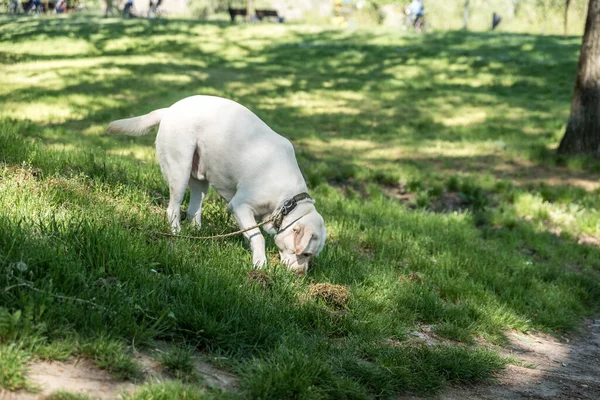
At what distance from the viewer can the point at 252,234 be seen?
5.11 meters

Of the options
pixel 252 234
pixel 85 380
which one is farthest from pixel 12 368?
pixel 252 234

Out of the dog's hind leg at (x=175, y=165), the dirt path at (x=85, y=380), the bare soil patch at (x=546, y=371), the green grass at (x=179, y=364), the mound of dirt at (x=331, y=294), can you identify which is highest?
the dog's hind leg at (x=175, y=165)

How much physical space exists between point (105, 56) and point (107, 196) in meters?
16.0

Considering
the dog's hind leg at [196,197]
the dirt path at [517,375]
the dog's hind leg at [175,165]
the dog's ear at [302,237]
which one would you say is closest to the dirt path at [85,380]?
the dirt path at [517,375]

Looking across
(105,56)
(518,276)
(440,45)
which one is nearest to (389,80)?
(440,45)

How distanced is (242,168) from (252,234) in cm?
56

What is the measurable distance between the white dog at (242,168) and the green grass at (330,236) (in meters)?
0.33

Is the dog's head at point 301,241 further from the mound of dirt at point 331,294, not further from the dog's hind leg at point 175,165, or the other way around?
the dog's hind leg at point 175,165

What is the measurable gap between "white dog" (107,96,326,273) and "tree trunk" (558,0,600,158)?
7842 mm

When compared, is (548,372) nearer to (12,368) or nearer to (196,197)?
(196,197)

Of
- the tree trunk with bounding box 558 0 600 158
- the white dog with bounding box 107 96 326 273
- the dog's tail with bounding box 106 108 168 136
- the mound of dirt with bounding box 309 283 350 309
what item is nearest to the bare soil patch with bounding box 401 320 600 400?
the mound of dirt with bounding box 309 283 350 309

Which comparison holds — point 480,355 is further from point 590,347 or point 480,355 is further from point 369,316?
point 590,347

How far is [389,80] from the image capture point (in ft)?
62.9

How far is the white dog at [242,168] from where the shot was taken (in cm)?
507
